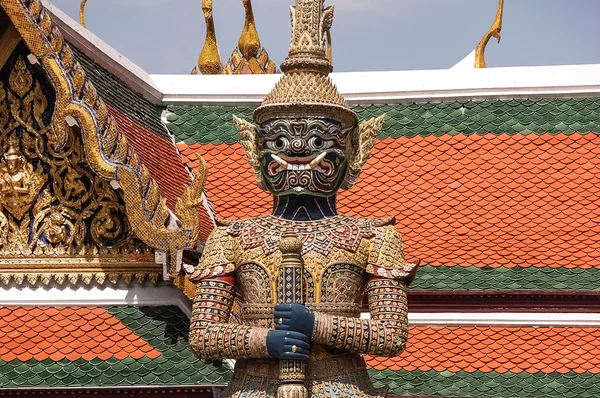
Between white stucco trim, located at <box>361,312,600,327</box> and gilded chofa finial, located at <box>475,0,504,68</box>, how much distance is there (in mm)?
3616

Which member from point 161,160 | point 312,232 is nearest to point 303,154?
point 312,232

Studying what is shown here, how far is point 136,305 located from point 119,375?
0.64 m

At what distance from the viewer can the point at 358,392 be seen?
8.71 metres

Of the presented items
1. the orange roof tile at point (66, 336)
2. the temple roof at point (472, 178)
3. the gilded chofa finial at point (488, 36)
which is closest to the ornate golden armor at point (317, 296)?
the orange roof tile at point (66, 336)

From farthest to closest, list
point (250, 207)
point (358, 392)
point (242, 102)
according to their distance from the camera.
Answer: point (242, 102)
point (250, 207)
point (358, 392)

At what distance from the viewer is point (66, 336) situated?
1086cm

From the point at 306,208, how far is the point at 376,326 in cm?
88

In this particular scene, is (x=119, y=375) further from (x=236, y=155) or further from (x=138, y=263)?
(x=236, y=155)

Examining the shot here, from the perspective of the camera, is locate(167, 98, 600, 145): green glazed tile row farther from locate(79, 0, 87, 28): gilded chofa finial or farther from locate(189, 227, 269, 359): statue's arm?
locate(189, 227, 269, 359): statue's arm

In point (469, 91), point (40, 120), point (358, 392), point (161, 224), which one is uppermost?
point (469, 91)

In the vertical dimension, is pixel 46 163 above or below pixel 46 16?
below

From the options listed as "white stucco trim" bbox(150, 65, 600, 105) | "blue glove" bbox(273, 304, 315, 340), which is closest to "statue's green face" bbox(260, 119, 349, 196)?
"blue glove" bbox(273, 304, 315, 340)

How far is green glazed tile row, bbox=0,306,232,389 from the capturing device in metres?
10.5

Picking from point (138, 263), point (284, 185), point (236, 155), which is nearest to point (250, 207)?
point (236, 155)
